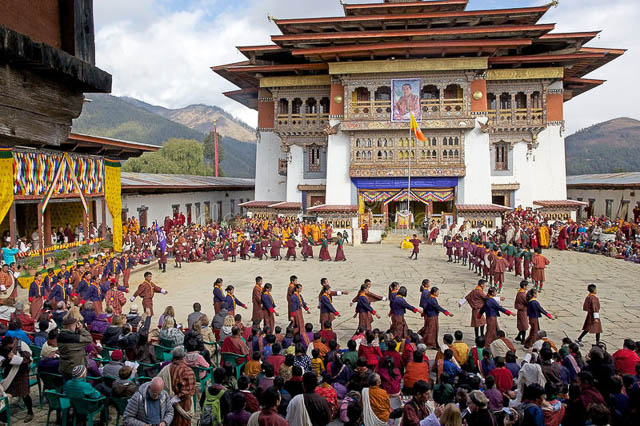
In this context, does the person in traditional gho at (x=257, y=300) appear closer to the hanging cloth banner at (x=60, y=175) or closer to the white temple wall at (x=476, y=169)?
the hanging cloth banner at (x=60, y=175)

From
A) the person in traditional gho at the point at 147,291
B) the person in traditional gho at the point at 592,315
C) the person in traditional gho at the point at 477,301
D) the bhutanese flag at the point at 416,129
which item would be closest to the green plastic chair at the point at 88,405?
the person in traditional gho at the point at 147,291

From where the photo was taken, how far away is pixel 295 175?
3400cm

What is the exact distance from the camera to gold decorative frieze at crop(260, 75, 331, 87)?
32.7 m

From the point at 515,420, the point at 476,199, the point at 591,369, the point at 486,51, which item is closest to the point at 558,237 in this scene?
the point at 476,199

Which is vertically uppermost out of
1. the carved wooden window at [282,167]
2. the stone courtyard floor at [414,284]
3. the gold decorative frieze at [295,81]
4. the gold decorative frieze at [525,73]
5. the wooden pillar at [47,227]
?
the gold decorative frieze at [295,81]

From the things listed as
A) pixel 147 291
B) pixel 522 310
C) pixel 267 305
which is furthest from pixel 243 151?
pixel 522 310

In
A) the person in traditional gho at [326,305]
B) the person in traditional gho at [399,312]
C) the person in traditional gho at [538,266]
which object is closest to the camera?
the person in traditional gho at [399,312]

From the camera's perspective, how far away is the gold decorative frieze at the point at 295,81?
32.7 meters

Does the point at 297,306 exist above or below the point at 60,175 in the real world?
below

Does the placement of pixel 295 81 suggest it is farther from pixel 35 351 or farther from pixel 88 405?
pixel 88 405

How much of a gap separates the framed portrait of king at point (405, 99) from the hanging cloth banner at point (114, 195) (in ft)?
53.4

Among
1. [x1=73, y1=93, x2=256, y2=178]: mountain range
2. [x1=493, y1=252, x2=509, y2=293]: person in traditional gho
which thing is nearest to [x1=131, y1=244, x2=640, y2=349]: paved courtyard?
[x1=493, y1=252, x2=509, y2=293]: person in traditional gho

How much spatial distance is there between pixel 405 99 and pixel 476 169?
6.17 metres

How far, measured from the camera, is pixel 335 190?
101 feet
